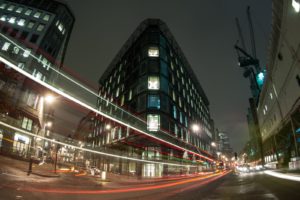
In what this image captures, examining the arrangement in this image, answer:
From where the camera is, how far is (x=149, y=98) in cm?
3484

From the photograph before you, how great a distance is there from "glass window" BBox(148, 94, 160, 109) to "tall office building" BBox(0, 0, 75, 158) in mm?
18286

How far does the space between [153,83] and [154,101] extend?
13.7 feet

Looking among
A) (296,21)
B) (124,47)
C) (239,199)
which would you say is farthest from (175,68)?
(239,199)

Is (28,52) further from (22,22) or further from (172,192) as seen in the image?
(172,192)

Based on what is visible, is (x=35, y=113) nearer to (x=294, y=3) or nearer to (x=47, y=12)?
(x=47, y=12)

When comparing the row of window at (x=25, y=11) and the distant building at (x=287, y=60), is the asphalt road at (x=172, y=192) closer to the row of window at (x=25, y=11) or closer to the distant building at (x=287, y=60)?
the distant building at (x=287, y=60)

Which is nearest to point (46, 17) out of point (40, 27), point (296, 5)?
point (40, 27)

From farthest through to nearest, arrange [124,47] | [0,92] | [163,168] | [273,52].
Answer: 1. [124,47]
2. [163,168]
3. [0,92]
4. [273,52]

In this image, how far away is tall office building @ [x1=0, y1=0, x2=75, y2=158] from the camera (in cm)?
2931

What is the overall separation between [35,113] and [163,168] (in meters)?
27.5

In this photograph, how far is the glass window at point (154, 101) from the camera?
34.2m

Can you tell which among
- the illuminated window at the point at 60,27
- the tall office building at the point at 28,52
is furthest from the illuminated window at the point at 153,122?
the illuminated window at the point at 60,27

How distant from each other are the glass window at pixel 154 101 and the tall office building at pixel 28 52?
18286mm

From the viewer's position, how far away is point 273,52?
22.2 metres
